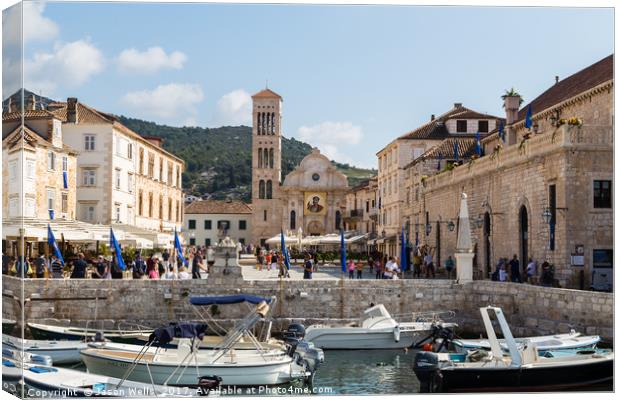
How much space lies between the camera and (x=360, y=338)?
80.8 ft

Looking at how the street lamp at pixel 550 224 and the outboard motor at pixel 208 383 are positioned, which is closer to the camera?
the outboard motor at pixel 208 383

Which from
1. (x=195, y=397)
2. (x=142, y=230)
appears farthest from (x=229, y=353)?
(x=142, y=230)

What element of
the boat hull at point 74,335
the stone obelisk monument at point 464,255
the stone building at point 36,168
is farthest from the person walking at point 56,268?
the stone obelisk monument at point 464,255

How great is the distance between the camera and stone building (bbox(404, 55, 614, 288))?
82.0 ft

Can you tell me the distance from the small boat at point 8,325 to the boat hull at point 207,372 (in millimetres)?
3583

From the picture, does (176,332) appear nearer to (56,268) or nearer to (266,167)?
(56,268)

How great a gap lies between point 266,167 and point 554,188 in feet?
223

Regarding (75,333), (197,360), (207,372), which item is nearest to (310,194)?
(75,333)

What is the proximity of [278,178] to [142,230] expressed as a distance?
59702mm

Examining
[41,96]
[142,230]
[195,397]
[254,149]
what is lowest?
[195,397]

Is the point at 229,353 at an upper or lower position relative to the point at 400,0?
lower

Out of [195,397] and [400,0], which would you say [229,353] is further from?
[400,0]

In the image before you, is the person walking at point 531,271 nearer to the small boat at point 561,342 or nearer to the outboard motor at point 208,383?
the small boat at point 561,342

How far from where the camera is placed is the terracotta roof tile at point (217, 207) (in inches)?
3059
